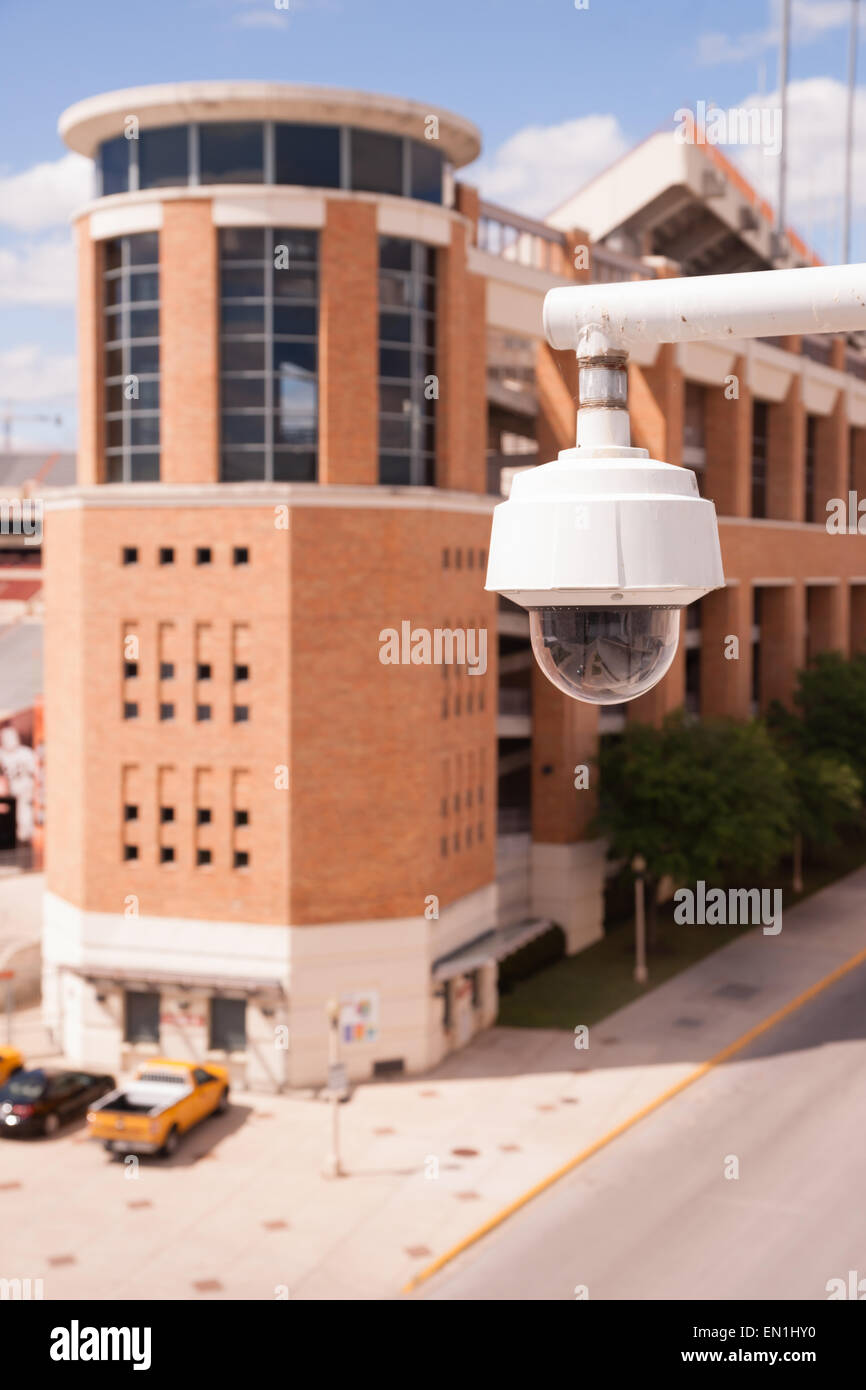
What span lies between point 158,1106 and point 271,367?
16.0 meters

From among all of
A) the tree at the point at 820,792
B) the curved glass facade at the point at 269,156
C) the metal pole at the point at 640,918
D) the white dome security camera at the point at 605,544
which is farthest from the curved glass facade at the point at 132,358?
the white dome security camera at the point at 605,544

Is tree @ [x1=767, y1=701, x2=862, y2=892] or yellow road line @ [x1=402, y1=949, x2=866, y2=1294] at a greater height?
tree @ [x1=767, y1=701, x2=862, y2=892]

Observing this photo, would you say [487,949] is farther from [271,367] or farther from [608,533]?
[608,533]

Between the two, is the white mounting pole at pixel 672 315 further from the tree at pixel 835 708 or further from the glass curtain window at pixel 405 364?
the tree at pixel 835 708

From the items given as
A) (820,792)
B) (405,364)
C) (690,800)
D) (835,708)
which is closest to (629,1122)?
(690,800)

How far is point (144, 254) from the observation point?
3350 cm

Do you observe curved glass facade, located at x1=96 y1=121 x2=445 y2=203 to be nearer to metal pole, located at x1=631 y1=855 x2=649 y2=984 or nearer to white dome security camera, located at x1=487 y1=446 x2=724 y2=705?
metal pole, located at x1=631 y1=855 x2=649 y2=984

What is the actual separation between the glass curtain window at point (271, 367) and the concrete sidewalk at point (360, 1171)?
46.4 ft

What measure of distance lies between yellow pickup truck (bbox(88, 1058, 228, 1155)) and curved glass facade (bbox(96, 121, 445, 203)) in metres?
19.5

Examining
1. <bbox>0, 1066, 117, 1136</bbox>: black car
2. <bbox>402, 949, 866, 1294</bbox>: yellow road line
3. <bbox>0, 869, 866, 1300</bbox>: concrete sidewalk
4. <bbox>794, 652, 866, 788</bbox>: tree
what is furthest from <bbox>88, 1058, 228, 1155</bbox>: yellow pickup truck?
<bbox>794, 652, 866, 788</bbox>: tree

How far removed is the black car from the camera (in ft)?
96.7

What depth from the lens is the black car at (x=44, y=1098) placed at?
29484mm

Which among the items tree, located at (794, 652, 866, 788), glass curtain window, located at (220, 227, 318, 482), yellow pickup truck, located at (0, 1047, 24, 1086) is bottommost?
yellow pickup truck, located at (0, 1047, 24, 1086)

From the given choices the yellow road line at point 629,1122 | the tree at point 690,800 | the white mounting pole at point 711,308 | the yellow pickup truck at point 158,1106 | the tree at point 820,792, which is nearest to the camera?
the white mounting pole at point 711,308
